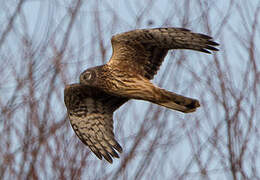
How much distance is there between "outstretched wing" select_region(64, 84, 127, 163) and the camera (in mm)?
6992

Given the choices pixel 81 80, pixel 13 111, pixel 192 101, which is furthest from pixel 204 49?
pixel 13 111

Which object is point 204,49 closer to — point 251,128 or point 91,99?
point 251,128

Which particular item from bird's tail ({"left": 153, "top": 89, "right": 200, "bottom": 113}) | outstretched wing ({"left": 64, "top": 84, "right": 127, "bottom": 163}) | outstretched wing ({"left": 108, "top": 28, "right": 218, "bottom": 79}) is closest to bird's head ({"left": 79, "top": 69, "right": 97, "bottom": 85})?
outstretched wing ({"left": 108, "top": 28, "right": 218, "bottom": 79})

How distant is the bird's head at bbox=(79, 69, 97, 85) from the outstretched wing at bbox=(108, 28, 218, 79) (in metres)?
0.23

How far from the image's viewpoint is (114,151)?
6.92 metres

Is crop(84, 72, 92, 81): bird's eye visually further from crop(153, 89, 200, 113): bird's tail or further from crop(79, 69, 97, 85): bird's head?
crop(153, 89, 200, 113): bird's tail

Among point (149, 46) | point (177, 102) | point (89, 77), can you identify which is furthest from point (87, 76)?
point (177, 102)

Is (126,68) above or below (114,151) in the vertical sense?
above

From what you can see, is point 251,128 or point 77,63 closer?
point 251,128

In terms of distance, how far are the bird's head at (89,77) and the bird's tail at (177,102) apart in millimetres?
706

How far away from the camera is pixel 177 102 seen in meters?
6.46

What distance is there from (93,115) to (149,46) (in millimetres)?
1069

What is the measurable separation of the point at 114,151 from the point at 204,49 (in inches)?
60.4

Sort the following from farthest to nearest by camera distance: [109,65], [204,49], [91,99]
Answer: [91,99]
[109,65]
[204,49]
